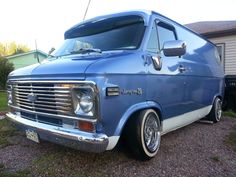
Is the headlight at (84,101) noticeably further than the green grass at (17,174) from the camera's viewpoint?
No

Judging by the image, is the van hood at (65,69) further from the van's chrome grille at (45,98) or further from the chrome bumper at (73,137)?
the chrome bumper at (73,137)

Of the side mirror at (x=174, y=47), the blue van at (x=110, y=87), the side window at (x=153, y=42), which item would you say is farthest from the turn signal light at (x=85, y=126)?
the side mirror at (x=174, y=47)

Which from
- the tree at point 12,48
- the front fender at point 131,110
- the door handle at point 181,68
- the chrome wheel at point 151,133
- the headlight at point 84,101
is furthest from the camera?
the tree at point 12,48

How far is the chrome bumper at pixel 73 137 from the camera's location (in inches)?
130

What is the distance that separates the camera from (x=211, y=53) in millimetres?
7633

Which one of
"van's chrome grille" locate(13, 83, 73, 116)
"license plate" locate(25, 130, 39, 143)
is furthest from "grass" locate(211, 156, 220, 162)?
"license plate" locate(25, 130, 39, 143)

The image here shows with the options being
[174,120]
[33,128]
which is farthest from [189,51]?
[33,128]

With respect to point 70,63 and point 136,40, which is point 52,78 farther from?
point 136,40

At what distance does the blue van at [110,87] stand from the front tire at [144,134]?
0.01m

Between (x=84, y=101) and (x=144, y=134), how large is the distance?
3.74ft

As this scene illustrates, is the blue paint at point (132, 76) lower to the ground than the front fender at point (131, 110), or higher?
higher

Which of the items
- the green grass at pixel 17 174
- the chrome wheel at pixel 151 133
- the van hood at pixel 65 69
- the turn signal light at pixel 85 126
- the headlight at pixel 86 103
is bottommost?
the green grass at pixel 17 174

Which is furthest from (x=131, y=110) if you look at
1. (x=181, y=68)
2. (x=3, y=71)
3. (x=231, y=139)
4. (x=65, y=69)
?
(x=3, y=71)

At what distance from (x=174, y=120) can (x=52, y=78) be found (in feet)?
7.75
